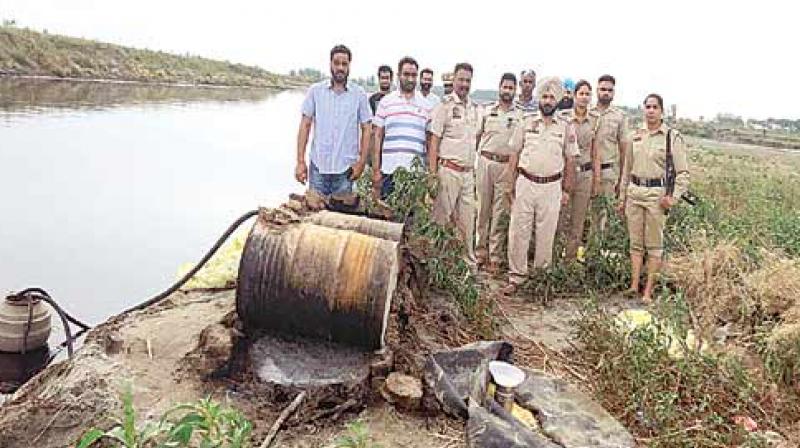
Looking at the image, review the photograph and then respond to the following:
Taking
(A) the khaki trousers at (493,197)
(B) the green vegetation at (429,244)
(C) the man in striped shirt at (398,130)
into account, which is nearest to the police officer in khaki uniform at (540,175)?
(A) the khaki trousers at (493,197)

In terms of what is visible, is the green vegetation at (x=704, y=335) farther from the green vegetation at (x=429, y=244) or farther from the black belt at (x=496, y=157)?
the black belt at (x=496, y=157)

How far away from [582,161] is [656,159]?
0.98m

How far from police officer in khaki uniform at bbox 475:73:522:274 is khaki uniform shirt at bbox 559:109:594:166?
20.9 inches

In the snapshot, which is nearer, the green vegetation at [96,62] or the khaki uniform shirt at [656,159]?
the khaki uniform shirt at [656,159]

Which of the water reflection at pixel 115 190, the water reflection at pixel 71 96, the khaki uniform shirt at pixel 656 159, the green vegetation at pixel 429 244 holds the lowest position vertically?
the water reflection at pixel 115 190

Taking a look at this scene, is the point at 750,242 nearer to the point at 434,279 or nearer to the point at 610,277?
the point at 610,277

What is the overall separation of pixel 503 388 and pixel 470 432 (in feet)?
1.08

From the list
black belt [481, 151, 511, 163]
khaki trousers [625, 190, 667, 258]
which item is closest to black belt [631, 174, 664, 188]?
khaki trousers [625, 190, 667, 258]

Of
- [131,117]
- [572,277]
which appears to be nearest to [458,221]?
[572,277]

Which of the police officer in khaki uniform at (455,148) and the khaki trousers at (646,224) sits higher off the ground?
the police officer in khaki uniform at (455,148)

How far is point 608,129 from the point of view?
711 centimetres

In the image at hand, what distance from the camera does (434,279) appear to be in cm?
573

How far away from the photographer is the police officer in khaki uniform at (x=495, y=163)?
6984 millimetres

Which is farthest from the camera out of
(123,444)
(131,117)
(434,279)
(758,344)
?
(131,117)
